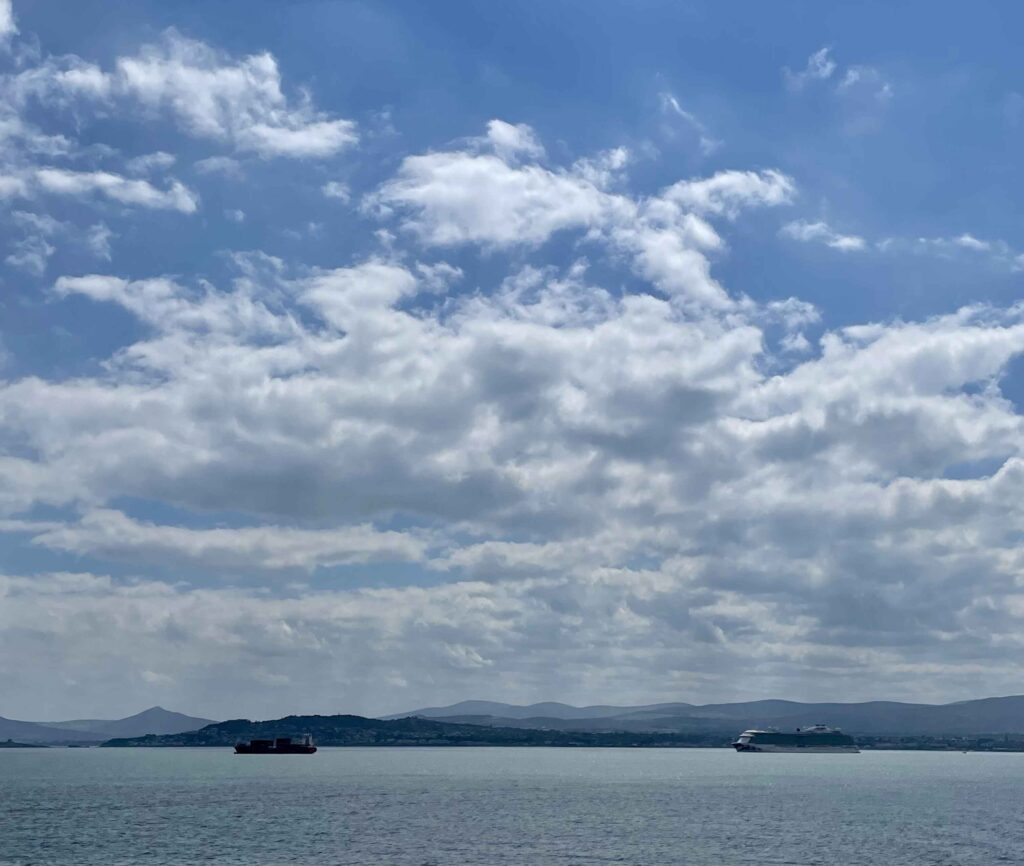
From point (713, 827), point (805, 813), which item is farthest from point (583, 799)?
point (713, 827)

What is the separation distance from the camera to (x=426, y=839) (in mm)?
121188

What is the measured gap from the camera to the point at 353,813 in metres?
154

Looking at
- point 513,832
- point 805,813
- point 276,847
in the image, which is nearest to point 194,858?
point 276,847

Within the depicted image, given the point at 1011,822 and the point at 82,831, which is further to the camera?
the point at 1011,822

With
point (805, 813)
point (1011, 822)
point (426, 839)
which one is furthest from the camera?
point (805, 813)

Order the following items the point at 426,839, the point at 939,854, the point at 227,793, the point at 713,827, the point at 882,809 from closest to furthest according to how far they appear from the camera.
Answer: the point at 939,854 → the point at 426,839 → the point at 713,827 → the point at 882,809 → the point at 227,793

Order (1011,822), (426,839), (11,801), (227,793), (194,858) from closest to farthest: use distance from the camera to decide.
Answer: (194,858) → (426,839) → (1011,822) → (11,801) → (227,793)

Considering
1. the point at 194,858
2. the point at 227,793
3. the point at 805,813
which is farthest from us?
the point at 227,793

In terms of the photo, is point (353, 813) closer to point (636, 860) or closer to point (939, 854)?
point (636, 860)

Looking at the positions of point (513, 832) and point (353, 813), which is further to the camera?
point (353, 813)

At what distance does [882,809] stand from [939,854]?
61.0 meters

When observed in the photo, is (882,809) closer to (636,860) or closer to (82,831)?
(636,860)

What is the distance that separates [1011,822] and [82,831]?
11199 centimetres

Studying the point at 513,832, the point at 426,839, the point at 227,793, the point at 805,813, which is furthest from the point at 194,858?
the point at 227,793
